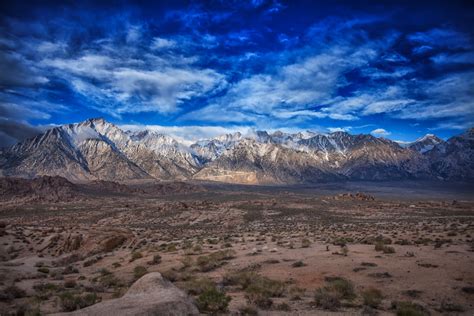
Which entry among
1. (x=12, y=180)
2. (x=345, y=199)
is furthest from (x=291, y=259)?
(x=12, y=180)

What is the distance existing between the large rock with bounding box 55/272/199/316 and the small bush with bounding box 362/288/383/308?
19.8 feet

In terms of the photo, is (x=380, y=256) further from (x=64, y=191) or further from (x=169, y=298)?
(x=64, y=191)

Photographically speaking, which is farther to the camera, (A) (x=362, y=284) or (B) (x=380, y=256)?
(B) (x=380, y=256)

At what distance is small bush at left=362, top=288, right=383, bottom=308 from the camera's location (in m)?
11.2

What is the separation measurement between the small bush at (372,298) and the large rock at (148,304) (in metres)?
6.03

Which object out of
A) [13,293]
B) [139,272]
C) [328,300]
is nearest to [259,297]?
[328,300]

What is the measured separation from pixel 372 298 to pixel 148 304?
761 centimetres

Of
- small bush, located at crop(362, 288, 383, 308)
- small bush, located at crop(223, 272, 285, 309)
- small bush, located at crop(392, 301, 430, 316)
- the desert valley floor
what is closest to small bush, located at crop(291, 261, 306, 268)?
the desert valley floor

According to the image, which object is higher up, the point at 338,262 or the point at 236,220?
the point at 338,262

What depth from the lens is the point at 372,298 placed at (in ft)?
37.6

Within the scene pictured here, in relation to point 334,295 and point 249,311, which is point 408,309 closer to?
point 334,295

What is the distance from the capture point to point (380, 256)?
19.6 m

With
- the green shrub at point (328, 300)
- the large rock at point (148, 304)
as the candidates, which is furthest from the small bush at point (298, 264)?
the large rock at point (148, 304)

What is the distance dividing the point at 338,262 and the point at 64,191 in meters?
144
